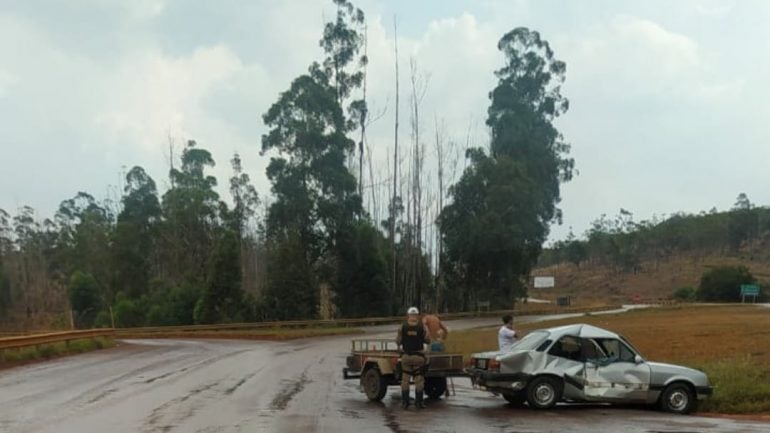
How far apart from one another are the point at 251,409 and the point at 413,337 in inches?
125

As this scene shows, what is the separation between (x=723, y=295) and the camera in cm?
7962

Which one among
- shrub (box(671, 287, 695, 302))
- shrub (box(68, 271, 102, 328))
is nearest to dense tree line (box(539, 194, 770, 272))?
shrub (box(671, 287, 695, 302))

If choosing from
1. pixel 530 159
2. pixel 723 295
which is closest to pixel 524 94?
pixel 530 159

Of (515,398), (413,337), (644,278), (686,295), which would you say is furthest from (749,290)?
(413,337)

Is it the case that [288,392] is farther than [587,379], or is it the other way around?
Result: [288,392]

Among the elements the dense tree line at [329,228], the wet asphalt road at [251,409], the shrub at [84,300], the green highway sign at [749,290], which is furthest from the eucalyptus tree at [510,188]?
the wet asphalt road at [251,409]

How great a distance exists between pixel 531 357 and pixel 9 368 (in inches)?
636

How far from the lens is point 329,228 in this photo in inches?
2458

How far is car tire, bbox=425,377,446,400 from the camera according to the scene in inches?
645

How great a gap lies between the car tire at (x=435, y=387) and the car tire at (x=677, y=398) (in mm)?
4233

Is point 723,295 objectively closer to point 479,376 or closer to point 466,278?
point 466,278

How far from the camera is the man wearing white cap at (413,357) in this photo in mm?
14688

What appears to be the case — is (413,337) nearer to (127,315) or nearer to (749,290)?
(127,315)

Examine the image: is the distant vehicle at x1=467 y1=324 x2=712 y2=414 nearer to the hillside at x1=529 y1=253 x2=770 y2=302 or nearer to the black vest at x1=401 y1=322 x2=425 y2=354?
the black vest at x1=401 y1=322 x2=425 y2=354
